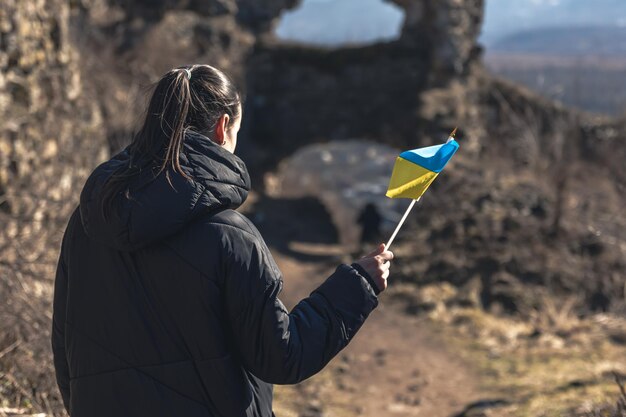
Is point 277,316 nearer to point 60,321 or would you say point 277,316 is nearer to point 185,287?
point 185,287

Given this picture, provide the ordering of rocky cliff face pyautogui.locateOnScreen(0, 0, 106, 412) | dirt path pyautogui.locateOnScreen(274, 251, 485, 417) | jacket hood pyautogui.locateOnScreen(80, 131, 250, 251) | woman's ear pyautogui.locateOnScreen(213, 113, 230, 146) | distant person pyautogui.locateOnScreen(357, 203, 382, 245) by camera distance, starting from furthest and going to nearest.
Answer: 1. distant person pyautogui.locateOnScreen(357, 203, 382, 245)
2. dirt path pyautogui.locateOnScreen(274, 251, 485, 417)
3. rocky cliff face pyautogui.locateOnScreen(0, 0, 106, 412)
4. woman's ear pyautogui.locateOnScreen(213, 113, 230, 146)
5. jacket hood pyautogui.locateOnScreen(80, 131, 250, 251)

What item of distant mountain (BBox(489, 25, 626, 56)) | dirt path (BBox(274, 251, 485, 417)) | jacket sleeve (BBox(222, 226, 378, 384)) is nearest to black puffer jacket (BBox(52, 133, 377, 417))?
jacket sleeve (BBox(222, 226, 378, 384))

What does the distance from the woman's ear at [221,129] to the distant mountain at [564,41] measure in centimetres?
14273

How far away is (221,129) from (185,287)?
423 millimetres

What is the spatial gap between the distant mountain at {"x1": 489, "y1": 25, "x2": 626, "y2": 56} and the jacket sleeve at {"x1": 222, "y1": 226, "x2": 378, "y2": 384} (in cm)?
14274

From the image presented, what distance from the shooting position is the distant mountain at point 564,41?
147788 millimetres

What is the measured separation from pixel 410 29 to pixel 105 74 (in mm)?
6662

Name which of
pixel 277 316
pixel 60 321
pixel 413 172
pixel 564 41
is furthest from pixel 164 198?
pixel 564 41

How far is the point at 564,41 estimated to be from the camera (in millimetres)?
165125

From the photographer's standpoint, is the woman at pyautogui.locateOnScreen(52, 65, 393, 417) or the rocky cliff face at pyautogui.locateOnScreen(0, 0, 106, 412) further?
the rocky cliff face at pyautogui.locateOnScreen(0, 0, 106, 412)

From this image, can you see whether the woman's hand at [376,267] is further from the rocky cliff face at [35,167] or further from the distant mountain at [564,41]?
the distant mountain at [564,41]

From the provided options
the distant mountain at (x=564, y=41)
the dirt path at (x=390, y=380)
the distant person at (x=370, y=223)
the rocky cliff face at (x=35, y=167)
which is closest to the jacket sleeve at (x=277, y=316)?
the rocky cliff face at (x=35, y=167)

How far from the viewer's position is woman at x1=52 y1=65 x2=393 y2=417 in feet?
6.69

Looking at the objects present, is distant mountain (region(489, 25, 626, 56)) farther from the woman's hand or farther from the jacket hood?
the jacket hood
